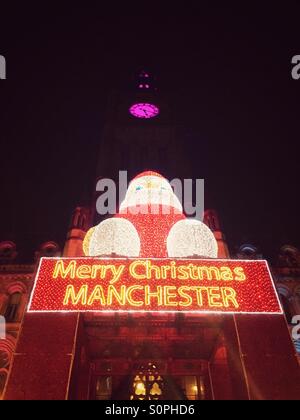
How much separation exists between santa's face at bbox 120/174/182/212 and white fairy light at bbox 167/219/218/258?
8.96 feet

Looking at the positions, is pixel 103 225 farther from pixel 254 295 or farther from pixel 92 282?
pixel 254 295

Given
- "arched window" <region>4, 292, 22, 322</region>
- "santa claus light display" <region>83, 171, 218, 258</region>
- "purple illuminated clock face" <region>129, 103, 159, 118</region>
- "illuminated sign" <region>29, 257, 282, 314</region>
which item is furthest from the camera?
"purple illuminated clock face" <region>129, 103, 159, 118</region>

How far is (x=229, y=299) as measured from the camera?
11.2m

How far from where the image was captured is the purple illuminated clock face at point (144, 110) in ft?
88.2

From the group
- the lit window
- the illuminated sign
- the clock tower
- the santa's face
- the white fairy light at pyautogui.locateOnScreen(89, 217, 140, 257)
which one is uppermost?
the clock tower

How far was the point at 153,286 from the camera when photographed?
37.4ft

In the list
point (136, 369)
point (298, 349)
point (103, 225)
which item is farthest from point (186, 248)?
point (298, 349)

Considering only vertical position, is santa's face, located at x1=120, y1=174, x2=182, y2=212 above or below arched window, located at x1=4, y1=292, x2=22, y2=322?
above

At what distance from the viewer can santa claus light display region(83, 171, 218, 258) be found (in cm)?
1165

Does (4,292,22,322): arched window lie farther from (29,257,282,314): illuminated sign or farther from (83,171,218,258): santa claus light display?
(29,257,282,314): illuminated sign

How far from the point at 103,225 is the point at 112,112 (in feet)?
59.6

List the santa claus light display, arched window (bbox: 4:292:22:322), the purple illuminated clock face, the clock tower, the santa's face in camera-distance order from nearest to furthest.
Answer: the santa claus light display
the santa's face
arched window (bbox: 4:292:22:322)
the clock tower
the purple illuminated clock face

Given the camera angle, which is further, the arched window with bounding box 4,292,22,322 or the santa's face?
the arched window with bounding box 4,292,22,322

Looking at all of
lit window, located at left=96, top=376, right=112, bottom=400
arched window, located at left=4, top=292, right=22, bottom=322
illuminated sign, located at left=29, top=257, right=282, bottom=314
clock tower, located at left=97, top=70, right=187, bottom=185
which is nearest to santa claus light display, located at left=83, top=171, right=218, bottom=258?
illuminated sign, located at left=29, top=257, right=282, bottom=314
